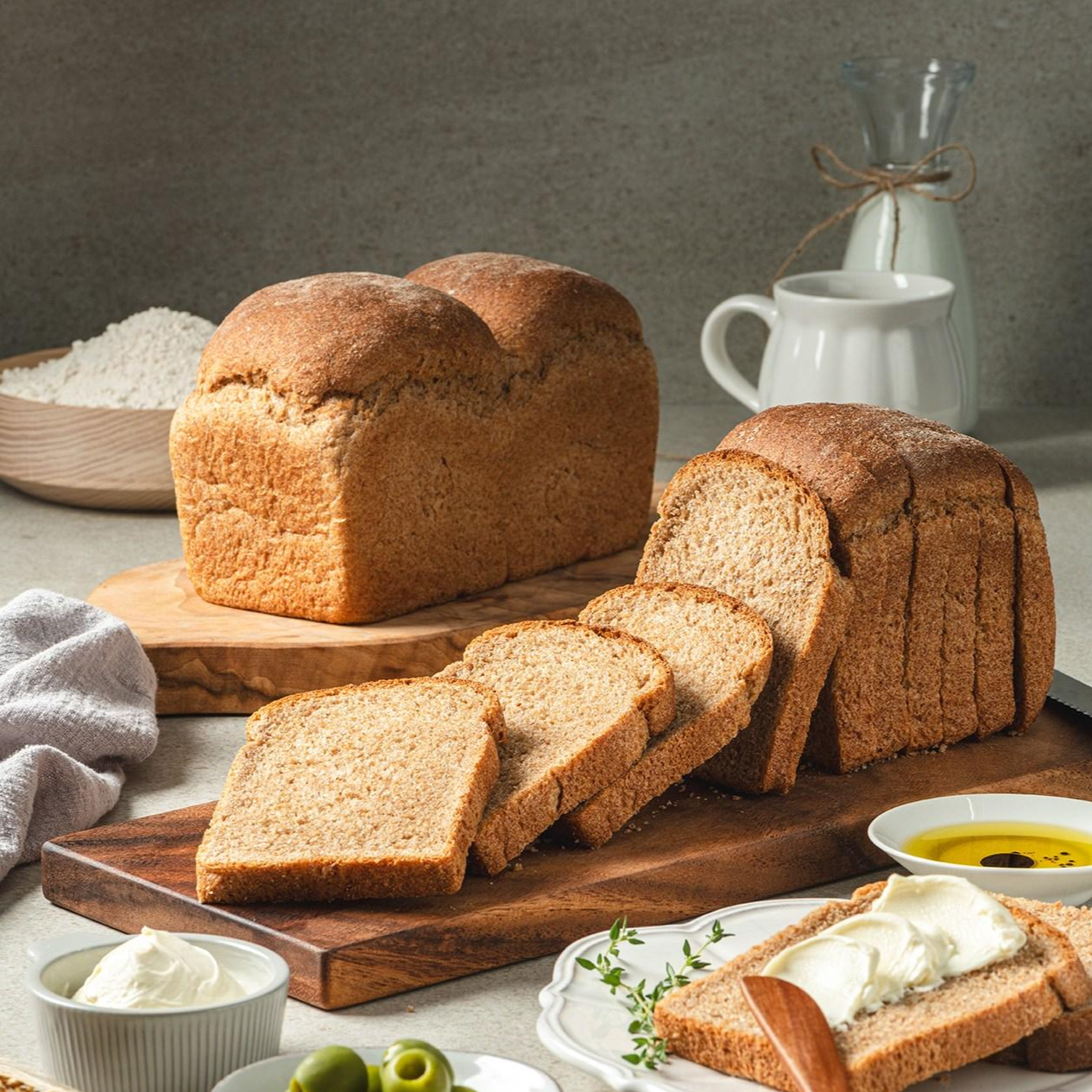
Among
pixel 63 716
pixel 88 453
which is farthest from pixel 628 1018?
pixel 88 453

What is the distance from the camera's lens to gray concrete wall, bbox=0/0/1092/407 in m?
3.97

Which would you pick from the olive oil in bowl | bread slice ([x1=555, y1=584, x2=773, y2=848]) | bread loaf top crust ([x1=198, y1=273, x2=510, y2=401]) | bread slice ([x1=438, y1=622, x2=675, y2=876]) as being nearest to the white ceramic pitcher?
bread loaf top crust ([x1=198, y1=273, x2=510, y2=401])

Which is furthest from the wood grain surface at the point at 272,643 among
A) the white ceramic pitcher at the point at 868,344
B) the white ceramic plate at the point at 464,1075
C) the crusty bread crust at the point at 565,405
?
the white ceramic plate at the point at 464,1075

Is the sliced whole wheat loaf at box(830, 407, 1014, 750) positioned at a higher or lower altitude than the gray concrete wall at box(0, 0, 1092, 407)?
lower

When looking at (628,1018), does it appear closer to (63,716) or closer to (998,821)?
(998,821)

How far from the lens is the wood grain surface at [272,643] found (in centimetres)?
237

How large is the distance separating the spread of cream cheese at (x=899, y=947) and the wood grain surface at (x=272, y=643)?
107cm

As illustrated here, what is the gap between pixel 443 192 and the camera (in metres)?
4.11

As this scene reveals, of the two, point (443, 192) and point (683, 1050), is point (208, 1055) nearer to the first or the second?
point (683, 1050)

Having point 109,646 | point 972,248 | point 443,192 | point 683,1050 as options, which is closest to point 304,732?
point 109,646

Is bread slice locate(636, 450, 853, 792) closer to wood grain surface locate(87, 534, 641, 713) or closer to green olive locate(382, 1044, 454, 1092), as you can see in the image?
wood grain surface locate(87, 534, 641, 713)

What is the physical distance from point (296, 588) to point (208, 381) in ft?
1.10

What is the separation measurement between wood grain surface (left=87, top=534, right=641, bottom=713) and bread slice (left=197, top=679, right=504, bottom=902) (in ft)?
1.58

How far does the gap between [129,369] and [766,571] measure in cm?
162
